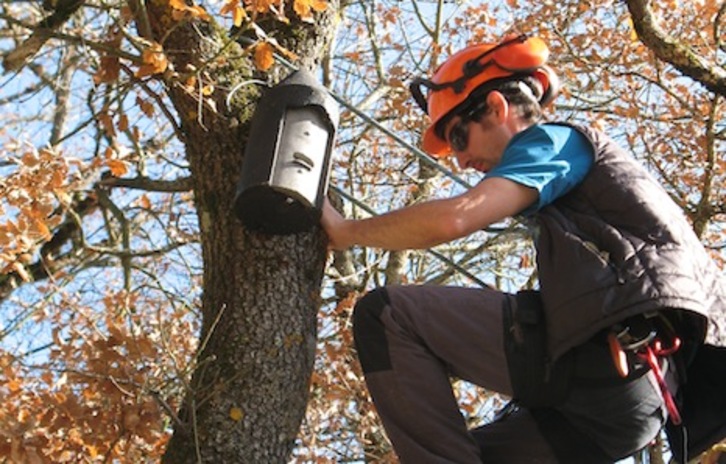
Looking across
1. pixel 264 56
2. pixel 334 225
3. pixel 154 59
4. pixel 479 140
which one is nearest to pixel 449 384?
pixel 334 225

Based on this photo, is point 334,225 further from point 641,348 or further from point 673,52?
point 673,52

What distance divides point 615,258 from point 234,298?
3.81ft

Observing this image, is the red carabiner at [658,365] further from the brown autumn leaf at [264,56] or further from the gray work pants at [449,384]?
the brown autumn leaf at [264,56]

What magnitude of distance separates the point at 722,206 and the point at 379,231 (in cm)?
255

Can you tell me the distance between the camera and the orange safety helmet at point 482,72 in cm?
302

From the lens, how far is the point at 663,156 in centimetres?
630

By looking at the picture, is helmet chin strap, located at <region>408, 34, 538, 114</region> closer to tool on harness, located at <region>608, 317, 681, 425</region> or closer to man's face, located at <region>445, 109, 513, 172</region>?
man's face, located at <region>445, 109, 513, 172</region>

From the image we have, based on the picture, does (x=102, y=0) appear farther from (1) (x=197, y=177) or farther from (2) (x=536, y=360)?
(2) (x=536, y=360)

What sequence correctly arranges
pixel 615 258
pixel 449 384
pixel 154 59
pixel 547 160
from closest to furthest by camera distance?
1. pixel 615 258
2. pixel 547 160
3. pixel 449 384
4. pixel 154 59

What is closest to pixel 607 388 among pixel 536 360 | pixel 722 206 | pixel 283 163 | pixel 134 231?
pixel 536 360

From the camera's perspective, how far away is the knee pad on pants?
107 inches

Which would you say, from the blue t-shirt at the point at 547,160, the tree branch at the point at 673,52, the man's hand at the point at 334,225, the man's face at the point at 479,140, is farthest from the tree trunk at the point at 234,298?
the tree branch at the point at 673,52

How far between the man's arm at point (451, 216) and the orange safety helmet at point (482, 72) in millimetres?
536

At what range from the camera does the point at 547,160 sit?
2609mm
